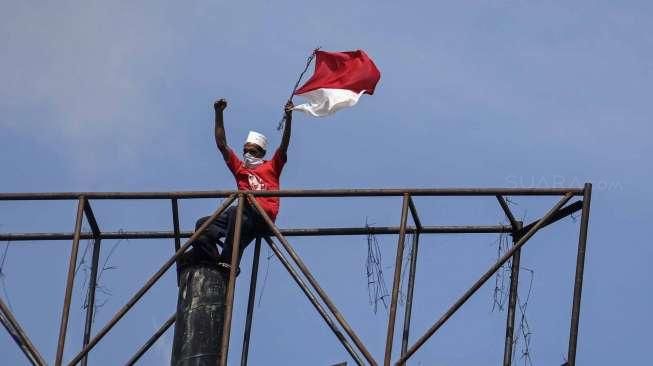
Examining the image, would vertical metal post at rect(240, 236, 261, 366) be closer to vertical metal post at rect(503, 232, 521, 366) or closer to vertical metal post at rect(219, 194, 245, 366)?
vertical metal post at rect(219, 194, 245, 366)

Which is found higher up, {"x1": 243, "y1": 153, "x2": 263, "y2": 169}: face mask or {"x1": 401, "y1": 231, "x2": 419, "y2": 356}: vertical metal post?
{"x1": 243, "y1": 153, "x2": 263, "y2": 169}: face mask

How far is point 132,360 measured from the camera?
67.6ft

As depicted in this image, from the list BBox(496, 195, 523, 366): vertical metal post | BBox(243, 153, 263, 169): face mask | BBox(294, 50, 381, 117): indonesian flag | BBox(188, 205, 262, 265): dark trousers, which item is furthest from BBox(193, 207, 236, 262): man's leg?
BBox(496, 195, 523, 366): vertical metal post

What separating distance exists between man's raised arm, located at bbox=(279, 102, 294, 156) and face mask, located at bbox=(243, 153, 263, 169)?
0.40 m

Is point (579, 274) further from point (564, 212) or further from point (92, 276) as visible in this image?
point (92, 276)

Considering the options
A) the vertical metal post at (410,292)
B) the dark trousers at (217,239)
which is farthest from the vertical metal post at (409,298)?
the dark trousers at (217,239)

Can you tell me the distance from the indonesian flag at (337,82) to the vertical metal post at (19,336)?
4.07 m

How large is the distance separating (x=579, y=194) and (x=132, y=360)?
17.8 ft

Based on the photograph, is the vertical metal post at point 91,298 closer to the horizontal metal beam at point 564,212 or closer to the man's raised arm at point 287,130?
the man's raised arm at point 287,130

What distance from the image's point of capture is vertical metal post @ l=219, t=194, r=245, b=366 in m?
19.0

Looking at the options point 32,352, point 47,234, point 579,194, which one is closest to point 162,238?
point 47,234

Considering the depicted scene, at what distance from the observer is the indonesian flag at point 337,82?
21062 mm

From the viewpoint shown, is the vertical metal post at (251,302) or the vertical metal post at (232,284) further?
the vertical metal post at (251,302)

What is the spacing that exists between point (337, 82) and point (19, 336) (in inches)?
189
